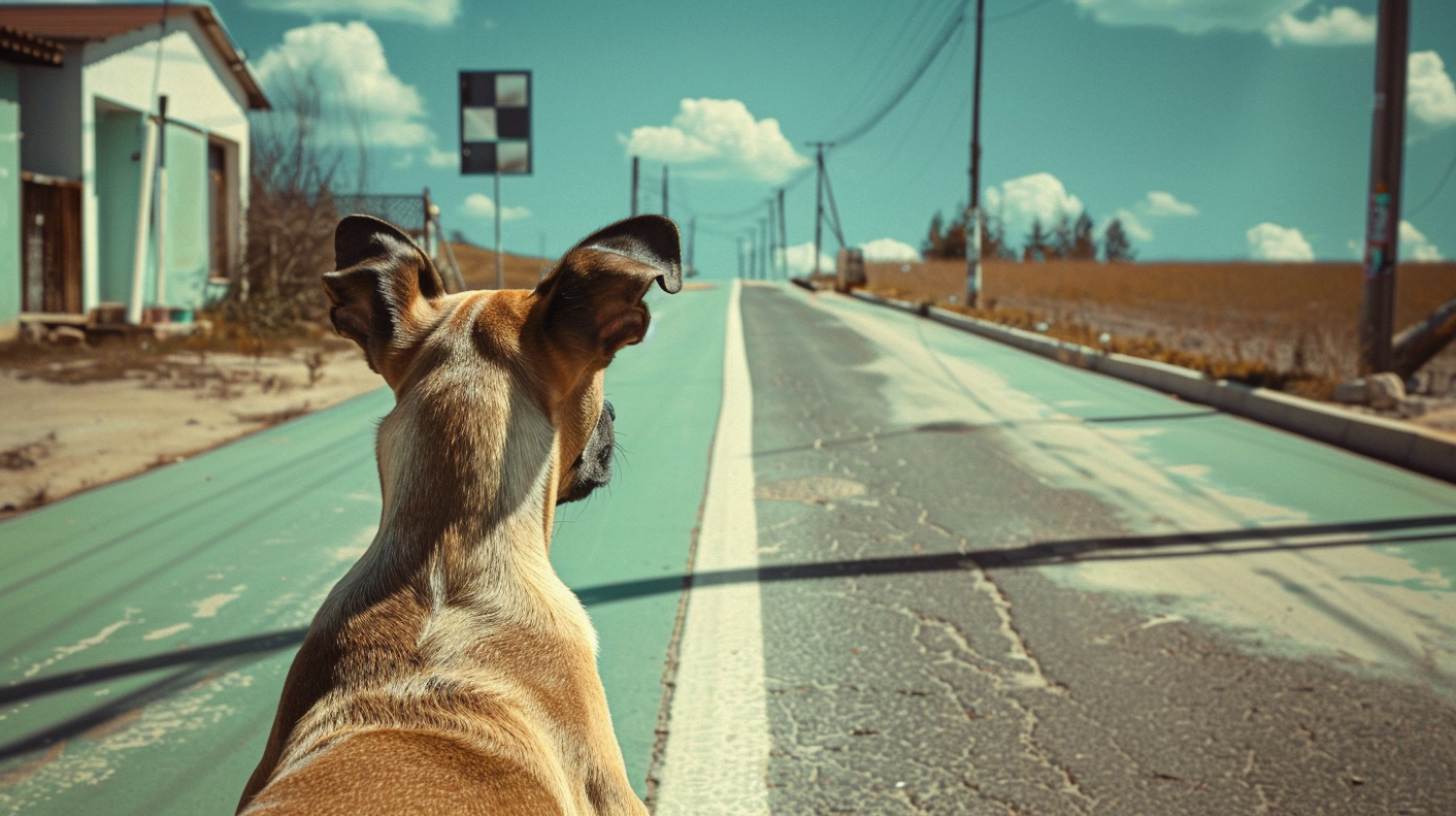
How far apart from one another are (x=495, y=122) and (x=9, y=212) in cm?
1060

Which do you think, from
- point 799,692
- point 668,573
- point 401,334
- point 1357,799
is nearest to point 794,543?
point 668,573

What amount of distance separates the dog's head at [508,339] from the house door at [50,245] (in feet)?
53.4

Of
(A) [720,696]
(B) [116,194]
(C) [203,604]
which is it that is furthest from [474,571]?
(B) [116,194]

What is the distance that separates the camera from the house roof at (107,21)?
1658 centimetres

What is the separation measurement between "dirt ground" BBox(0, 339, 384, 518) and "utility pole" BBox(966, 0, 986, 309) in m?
17.7

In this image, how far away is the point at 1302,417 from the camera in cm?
950

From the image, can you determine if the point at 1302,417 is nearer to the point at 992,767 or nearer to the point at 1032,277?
the point at 992,767

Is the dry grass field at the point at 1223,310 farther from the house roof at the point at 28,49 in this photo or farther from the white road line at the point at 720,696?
the house roof at the point at 28,49

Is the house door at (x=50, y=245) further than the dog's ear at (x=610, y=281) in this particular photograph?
Yes

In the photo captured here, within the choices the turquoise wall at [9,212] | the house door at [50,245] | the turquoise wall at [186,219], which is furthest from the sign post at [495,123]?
the turquoise wall at [9,212]

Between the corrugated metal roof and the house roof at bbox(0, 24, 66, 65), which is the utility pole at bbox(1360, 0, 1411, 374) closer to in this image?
the house roof at bbox(0, 24, 66, 65)

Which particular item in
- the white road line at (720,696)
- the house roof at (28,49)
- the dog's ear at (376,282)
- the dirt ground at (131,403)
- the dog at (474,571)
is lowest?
the white road line at (720,696)

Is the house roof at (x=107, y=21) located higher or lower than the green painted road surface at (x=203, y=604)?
higher

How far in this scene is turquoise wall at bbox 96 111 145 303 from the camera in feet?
55.6
